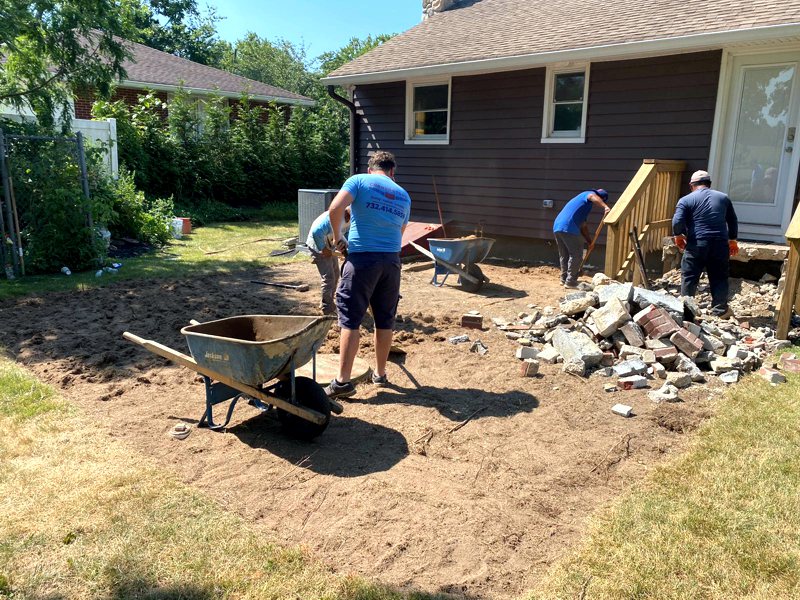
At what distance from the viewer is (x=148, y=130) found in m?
18.1

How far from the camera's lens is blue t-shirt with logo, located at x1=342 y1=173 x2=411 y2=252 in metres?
4.69

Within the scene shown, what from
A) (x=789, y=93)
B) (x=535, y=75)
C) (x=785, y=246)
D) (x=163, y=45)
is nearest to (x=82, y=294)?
(x=535, y=75)

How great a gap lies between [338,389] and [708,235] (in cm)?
496

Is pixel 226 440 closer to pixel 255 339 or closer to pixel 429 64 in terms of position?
pixel 255 339

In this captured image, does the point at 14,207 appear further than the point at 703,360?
Yes

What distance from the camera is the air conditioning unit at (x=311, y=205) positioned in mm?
12219

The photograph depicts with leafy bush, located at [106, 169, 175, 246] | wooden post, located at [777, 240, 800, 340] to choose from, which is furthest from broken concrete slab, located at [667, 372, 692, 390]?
leafy bush, located at [106, 169, 175, 246]

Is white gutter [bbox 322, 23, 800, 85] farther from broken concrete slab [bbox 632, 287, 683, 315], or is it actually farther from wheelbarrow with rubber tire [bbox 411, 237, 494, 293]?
broken concrete slab [bbox 632, 287, 683, 315]

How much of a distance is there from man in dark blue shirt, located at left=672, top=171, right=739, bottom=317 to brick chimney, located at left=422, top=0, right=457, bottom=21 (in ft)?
33.1

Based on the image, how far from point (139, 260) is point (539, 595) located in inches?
414

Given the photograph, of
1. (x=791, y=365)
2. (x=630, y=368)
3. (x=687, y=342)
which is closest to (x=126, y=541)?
(x=630, y=368)

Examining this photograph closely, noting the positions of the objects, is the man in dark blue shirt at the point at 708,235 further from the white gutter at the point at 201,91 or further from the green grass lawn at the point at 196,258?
the white gutter at the point at 201,91

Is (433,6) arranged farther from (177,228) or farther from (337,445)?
(337,445)

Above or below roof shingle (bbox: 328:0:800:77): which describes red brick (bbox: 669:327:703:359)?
below
